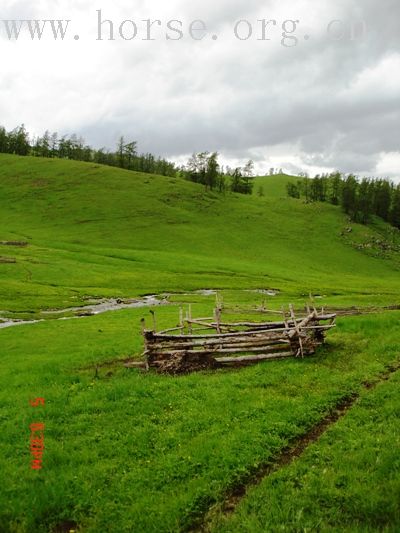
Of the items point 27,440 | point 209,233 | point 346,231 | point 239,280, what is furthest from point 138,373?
point 346,231

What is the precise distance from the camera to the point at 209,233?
107312 mm

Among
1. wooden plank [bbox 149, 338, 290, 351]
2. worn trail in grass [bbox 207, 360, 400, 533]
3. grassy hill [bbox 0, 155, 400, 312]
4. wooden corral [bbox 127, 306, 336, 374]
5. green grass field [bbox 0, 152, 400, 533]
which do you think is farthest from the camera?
grassy hill [bbox 0, 155, 400, 312]

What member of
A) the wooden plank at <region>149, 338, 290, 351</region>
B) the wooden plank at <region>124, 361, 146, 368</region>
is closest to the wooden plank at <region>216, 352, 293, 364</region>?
the wooden plank at <region>149, 338, 290, 351</region>

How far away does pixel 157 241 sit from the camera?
323 feet

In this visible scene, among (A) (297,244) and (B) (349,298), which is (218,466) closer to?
(B) (349,298)

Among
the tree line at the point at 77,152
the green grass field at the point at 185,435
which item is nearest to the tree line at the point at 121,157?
the tree line at the point at 77,152

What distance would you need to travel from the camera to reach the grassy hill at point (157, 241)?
199 ft

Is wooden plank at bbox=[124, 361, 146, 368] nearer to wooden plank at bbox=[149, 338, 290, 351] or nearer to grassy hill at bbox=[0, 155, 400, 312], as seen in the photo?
wooden plank at bbox=[149, 338, 290, 351]

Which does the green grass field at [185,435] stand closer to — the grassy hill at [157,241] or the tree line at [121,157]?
the grassy hill at [157,241]

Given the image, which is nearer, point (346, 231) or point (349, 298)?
point (349, 298)

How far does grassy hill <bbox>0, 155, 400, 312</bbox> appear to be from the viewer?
60.6 m

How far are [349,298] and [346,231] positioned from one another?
70467mm

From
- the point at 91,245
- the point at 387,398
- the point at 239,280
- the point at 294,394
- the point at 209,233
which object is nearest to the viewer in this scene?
→ the point at 387,398

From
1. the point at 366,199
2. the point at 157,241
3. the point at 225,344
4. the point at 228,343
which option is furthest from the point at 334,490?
the point at 366,199
